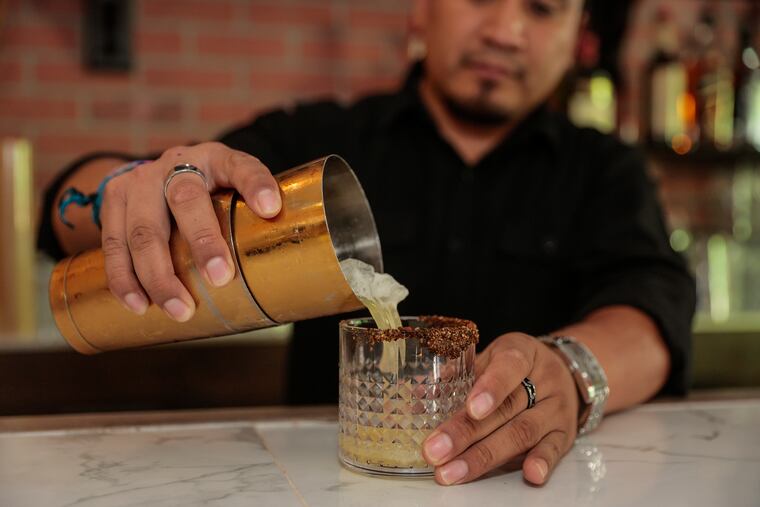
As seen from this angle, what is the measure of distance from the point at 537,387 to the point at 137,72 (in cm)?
197

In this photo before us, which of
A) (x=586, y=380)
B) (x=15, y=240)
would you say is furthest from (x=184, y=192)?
(x=15, y=240)

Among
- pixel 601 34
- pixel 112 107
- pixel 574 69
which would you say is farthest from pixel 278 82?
pixel 601 34

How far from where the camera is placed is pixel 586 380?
0.95 meters

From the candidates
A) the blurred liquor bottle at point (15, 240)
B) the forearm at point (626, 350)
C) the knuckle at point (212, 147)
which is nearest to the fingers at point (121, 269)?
→ the knuckle at point (212, 147)

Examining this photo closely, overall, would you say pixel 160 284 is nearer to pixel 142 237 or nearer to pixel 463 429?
pixel 142 237

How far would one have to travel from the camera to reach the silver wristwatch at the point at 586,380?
0.94 meters

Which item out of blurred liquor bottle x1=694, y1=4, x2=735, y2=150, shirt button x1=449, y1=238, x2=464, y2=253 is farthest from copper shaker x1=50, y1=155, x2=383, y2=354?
blurred liquor bottle x1=694, y1=4, x2=735, y2=150

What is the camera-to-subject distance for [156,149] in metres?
2.51

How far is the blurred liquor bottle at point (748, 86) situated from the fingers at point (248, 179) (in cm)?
234

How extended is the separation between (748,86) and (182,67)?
1848 mm

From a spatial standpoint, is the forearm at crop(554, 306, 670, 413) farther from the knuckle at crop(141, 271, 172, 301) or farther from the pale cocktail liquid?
the knuckle at crop(141, 271, 172, 301)

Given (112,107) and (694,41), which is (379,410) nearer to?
(112,107)

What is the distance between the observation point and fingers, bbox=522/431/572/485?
759 mm

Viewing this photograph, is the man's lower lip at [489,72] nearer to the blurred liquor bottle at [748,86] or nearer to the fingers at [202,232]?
the fingers at [202,232]
